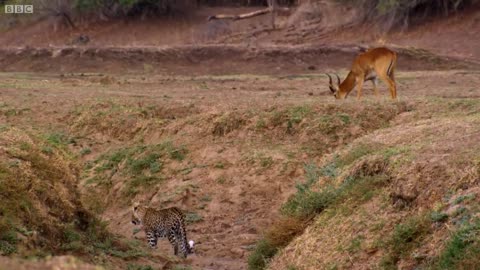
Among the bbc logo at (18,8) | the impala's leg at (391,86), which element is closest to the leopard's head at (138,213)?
the impala's leg at (391,86)

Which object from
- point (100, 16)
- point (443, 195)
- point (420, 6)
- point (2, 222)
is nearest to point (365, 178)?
point (443, 195)

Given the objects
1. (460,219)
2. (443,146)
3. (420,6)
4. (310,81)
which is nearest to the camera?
(460,219)

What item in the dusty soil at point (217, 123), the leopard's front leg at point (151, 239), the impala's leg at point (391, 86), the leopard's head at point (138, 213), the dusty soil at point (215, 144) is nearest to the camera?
the leopard's front leg at point (151, 239)

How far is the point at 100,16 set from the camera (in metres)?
42.7

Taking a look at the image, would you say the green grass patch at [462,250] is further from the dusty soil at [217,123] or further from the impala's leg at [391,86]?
the impala's leg at [391,86]

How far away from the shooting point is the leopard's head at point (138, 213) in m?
15.2

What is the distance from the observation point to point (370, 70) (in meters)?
21.2

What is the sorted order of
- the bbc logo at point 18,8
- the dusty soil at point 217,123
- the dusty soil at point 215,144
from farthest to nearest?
the bbc logo at point 18,8
the dusty soil at point 217,123
the dusty soil at point 215,144

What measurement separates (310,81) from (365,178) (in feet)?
43.5

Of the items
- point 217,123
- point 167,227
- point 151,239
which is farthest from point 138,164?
point 167,227

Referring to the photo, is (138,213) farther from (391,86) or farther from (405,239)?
(391,86)

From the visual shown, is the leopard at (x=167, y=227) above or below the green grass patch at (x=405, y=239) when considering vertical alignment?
below

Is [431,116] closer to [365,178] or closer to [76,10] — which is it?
[365,178]

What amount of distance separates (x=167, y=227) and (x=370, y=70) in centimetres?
788
